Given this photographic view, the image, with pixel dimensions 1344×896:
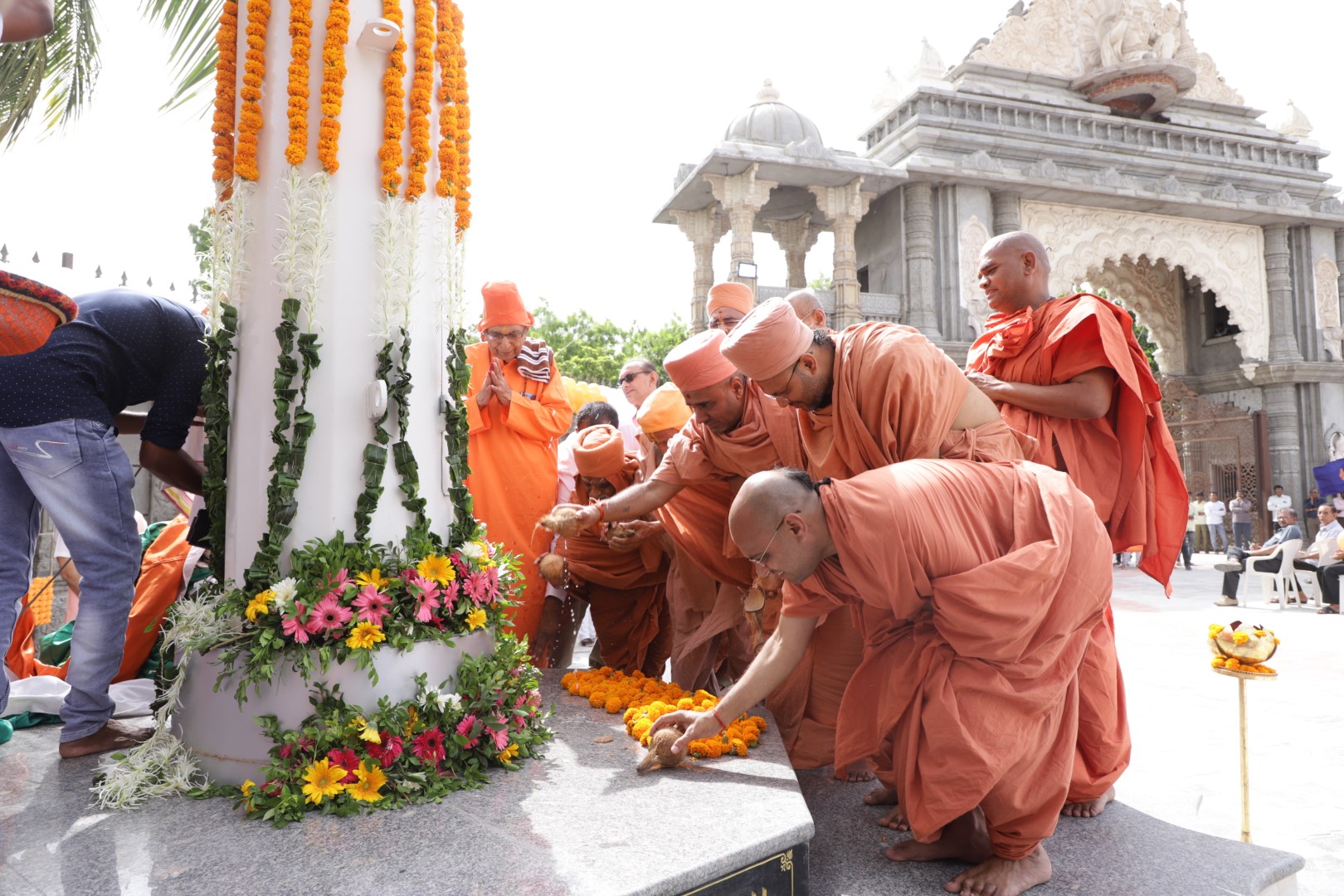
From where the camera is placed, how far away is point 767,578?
337 cm

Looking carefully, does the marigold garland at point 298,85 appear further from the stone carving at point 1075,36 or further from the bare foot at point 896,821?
the stone carving at point 1075,36

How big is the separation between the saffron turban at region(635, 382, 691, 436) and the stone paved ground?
2.31 metres

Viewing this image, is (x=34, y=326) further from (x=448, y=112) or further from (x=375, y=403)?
(x=448, y=112)

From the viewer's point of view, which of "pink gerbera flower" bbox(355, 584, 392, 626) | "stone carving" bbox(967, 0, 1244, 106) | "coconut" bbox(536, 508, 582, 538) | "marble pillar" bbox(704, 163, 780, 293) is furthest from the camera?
"stone carving" bbox(967, 0, 1244, 106)

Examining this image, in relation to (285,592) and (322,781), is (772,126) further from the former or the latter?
(322,781)

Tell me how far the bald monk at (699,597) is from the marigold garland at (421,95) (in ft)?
4.85

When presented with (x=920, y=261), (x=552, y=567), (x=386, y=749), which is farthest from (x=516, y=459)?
(x=920, y=261)

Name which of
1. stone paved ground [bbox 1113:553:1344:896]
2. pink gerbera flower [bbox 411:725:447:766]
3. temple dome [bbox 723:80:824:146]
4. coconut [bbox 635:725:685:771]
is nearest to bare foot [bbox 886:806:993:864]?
coconut [bbox 635:725:685:771]

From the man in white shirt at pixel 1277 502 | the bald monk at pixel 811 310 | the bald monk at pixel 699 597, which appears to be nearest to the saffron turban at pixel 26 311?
the bald monk at pixel 699 597

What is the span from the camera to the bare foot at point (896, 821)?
266 centimetres

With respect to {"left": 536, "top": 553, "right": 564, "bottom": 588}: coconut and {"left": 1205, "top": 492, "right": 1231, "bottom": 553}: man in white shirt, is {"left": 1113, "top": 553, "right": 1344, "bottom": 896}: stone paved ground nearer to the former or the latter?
{"left": 536, "top": 553, "right": 564, "bottom": 588}: coconut

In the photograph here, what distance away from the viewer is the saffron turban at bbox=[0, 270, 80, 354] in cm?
184

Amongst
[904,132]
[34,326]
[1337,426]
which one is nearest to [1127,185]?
[904,132]

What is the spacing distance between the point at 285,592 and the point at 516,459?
1798 mm
